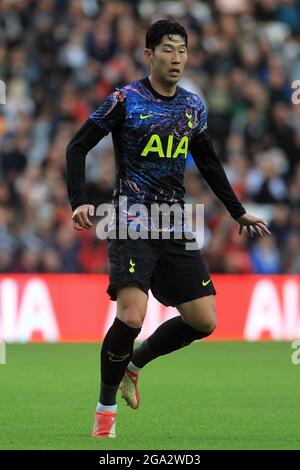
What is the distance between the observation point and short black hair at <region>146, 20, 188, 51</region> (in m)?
7.45

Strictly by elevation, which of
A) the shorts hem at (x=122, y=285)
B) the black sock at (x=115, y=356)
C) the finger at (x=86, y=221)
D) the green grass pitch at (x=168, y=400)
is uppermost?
the finger at (x=86, y=221)

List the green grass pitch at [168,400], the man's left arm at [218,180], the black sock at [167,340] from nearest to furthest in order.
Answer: the green grass pitch at [168,400]
the black sock at [167,340]
the man's left arm at [218,180]

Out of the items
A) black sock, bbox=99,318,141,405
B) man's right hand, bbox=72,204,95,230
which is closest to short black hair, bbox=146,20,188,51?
man's right hand, bbox=72,204,95,230

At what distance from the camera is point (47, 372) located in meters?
11.8

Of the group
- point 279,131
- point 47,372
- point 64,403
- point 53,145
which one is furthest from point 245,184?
point 64,403

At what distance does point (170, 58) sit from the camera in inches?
292

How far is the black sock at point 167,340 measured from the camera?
769 centimetres

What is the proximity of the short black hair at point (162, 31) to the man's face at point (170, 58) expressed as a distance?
0.02 meters

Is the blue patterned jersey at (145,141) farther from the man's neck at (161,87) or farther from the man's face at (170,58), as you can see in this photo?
the man's face at (170,58)

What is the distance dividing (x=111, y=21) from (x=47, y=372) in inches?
309

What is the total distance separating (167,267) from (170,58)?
48.6 inches

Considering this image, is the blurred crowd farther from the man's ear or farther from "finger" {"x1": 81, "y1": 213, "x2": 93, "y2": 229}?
"finger" {"x1": 81, "y1": 213, "x2": 93, "y2": 229}

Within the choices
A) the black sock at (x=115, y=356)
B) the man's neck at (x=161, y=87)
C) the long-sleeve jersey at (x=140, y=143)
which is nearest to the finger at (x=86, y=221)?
the long-sleeve jersey at (x=140, y=143)
